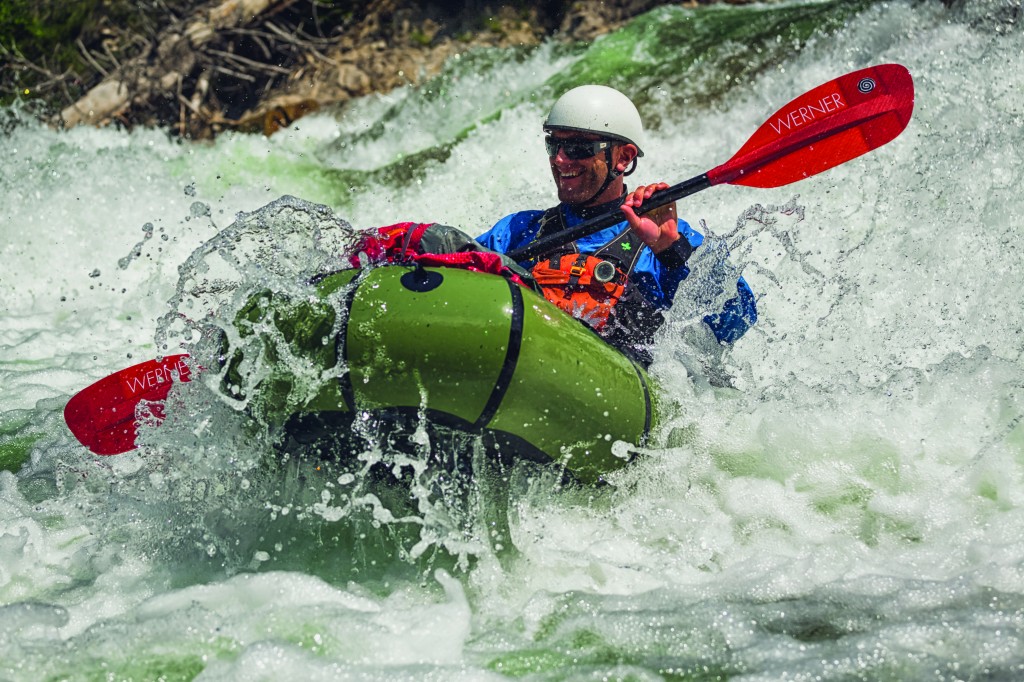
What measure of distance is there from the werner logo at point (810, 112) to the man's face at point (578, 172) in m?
0.63

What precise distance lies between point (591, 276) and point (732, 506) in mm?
938

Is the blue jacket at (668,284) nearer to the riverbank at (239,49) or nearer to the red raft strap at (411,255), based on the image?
the red raft strap at (411,255)

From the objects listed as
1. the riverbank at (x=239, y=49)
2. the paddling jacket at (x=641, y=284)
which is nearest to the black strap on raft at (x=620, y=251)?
the paddling jacket at (x=641, y=284)

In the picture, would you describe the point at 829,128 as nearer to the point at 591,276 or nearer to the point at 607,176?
the point at 607,176

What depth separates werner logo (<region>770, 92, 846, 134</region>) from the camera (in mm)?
3828

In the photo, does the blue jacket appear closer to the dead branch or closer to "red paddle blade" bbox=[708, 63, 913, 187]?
"red paddle blade" bbox=[708, 63, 913, 187]

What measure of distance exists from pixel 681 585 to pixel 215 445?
4.51ft

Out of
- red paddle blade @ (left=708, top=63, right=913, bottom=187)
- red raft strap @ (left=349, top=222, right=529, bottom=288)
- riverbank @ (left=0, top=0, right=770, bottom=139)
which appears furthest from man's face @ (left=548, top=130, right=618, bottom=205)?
riverbank @ (left=0, top=0, right=770, bottom=139)

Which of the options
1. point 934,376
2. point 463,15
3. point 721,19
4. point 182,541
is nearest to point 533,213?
point 934,376

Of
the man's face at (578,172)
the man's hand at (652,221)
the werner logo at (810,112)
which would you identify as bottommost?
the man's hand at (652,221)

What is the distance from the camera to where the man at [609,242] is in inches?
142

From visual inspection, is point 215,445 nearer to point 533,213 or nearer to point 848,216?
point 533,213

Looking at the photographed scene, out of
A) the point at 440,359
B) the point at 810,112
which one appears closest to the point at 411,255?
the point at 440,359

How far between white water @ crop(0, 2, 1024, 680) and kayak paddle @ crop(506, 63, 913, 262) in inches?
9.9
